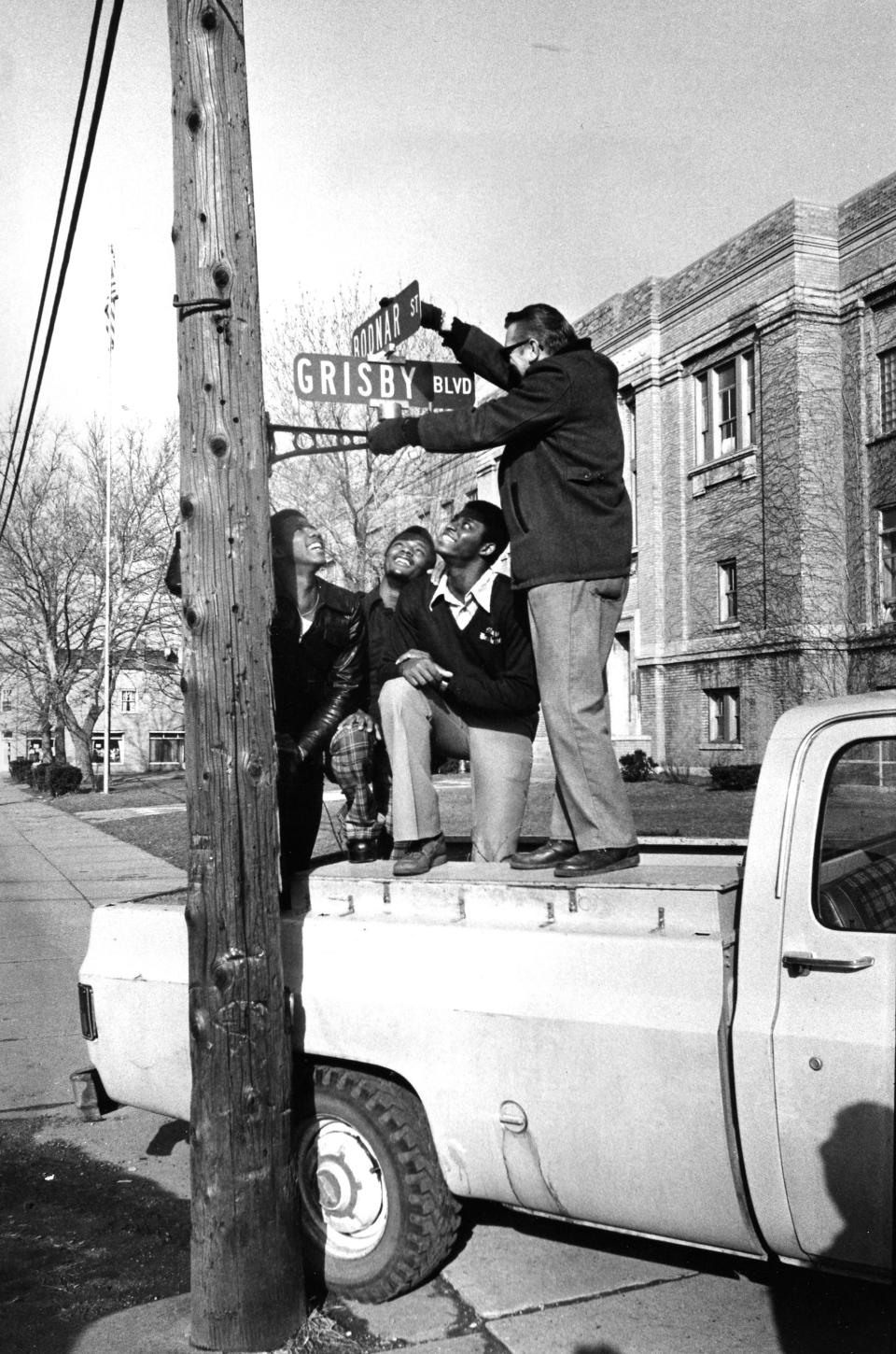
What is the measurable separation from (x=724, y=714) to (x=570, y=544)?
87.8 ft

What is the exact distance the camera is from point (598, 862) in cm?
386

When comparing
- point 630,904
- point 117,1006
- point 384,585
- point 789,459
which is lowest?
point 117,1006

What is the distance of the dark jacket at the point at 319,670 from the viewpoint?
496cm

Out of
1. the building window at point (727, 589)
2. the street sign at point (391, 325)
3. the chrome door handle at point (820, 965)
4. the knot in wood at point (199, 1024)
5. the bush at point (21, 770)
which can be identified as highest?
the building window at point (727, 589)

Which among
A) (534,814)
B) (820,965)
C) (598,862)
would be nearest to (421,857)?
(598,862)

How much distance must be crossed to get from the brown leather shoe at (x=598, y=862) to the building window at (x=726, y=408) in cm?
2677

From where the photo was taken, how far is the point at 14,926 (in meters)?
11.2

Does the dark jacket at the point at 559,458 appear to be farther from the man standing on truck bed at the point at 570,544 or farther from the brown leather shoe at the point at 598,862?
the brown leather shoe at the point at 598,862

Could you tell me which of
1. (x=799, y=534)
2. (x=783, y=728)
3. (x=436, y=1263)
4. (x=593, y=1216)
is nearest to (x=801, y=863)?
(x=783, y=728)

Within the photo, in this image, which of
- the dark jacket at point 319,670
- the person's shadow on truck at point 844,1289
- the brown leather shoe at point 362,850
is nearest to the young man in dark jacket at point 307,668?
the dark jacket at point 319,670

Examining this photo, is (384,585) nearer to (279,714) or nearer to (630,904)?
(279,714)

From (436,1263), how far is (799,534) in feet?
83.2

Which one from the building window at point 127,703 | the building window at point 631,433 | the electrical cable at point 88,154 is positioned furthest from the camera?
the building window at point 127,703

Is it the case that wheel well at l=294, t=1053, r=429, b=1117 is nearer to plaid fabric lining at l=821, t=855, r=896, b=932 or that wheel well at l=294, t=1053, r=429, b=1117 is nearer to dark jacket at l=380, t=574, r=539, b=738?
plaid fabric lining at l=821, t=855, r=896, b=932
